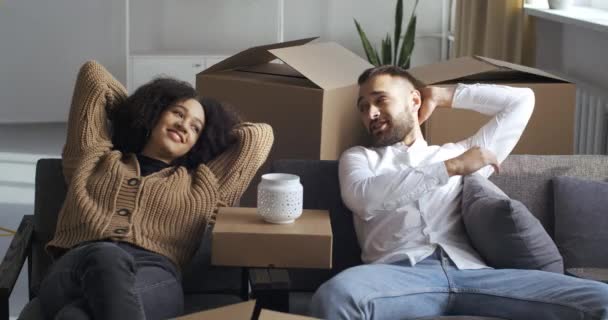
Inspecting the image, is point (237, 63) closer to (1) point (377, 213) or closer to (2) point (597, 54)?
(1) point (377, 213)

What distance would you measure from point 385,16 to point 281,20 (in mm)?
837

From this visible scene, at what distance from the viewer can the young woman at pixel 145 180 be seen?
2.25 metres

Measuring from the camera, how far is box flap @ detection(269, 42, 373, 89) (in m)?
2.94

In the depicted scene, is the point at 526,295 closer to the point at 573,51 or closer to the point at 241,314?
the point at 241,314

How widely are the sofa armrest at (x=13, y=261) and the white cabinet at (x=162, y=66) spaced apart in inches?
139

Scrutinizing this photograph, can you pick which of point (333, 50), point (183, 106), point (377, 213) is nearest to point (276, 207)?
point (377, 213)

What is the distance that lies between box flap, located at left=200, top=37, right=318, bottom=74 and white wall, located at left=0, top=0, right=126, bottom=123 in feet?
11.3

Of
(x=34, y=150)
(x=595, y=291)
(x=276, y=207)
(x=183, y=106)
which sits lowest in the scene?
(x=34, y=150)

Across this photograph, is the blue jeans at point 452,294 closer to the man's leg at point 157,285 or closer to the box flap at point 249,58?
the man's leg at point 157,285

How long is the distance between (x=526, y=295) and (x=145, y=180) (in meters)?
1.04

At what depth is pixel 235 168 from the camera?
260cm

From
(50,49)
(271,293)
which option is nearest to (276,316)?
(271,293)

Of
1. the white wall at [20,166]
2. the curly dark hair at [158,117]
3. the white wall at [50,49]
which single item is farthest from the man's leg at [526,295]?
the white wall at [50,49]

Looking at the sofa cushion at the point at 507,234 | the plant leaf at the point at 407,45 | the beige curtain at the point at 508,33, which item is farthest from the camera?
the plant leaf at the point at 407,45
